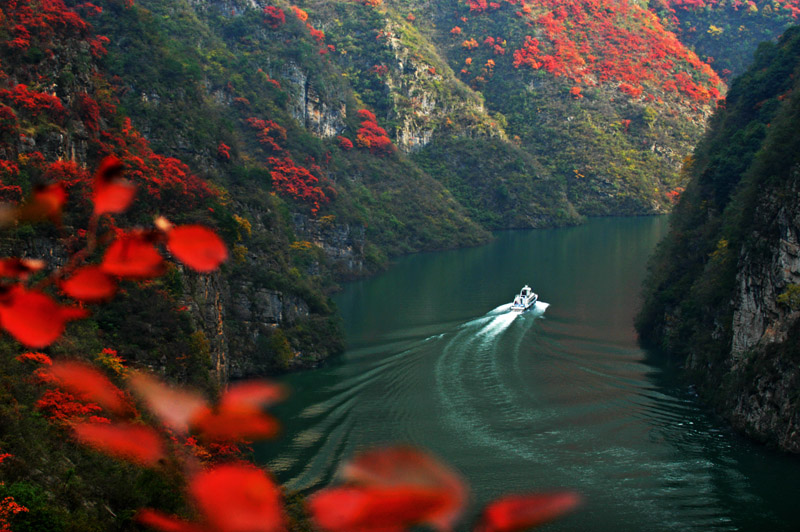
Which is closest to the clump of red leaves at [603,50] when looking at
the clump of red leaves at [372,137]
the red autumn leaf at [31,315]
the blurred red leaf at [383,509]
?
the clump of red leaves at [372,137]

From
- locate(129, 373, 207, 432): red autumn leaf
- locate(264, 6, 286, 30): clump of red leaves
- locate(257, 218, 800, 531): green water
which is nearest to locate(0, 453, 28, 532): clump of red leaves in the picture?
locate(129, 373, 207, 432): red autumn leaf

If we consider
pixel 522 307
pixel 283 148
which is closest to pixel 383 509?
pixel 522 307

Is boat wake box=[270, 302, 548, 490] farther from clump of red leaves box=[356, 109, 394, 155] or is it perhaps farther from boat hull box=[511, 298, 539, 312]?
clump of red leaves box=[356, 109, 394, 155]

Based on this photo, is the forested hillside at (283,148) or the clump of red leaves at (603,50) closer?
the forested hillside at (283,148)

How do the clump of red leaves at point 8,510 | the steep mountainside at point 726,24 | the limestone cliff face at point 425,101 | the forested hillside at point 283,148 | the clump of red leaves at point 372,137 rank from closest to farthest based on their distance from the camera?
the clump of red leaves at point 8,510
the forested hillside at point 283,148
the clump of red leaves at point 372,137
the limestone cliff face at point 425,101
the steep mountainside at point 726,24

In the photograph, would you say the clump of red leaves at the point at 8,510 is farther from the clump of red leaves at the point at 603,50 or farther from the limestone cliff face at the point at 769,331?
the clump of red leaves at the point at 603,50

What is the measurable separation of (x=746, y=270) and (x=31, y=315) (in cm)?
2301

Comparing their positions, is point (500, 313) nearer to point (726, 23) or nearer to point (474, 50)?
point (474, 50)

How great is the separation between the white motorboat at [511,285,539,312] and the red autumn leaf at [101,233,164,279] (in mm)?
33438

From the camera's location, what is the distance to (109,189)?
1463 mm

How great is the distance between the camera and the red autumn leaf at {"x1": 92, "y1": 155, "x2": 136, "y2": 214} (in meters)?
1.40

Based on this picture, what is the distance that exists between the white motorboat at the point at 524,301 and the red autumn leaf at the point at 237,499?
1305 inches

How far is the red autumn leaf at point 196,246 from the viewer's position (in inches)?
57.4

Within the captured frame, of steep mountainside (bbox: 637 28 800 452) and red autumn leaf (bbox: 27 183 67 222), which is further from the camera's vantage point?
steep mountainside (bbox: 637 28 800 452)
